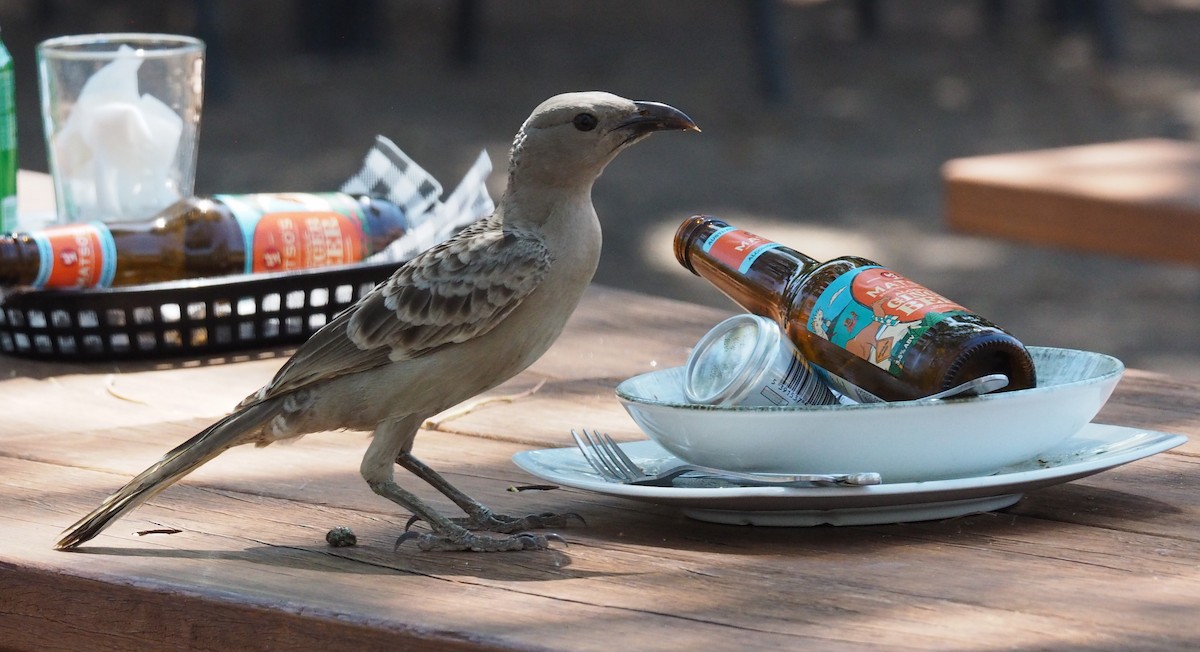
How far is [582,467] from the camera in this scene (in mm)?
1434

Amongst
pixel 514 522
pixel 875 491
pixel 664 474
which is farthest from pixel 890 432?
pixel 514 522

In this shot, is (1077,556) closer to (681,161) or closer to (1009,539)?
(1009,539)

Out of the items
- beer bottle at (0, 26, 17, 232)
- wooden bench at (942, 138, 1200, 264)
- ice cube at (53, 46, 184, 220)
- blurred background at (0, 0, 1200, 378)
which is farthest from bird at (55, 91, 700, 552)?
blurred background at (0, 0, 1200, 378)

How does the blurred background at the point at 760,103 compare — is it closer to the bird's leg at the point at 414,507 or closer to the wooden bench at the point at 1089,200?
the wooden bench at the point at 1089,200

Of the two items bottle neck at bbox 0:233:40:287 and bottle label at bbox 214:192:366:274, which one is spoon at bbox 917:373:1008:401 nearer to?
bottle label at bbox 214:192:366:274

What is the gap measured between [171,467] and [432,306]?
0.28m

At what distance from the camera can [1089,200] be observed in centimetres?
270

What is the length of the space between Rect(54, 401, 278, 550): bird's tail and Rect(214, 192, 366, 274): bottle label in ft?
2.26

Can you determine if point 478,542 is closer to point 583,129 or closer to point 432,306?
point 432,306

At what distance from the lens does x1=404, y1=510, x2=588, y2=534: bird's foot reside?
138 centimetres

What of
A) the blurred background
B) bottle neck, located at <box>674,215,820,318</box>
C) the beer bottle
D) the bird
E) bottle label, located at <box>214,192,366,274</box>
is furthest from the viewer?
the blurred background

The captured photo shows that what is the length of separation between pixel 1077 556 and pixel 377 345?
2.13 feet

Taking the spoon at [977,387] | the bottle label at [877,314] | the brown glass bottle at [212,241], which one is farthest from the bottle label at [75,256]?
the spoon at [977,387]

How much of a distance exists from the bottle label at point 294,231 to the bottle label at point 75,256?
176mm
